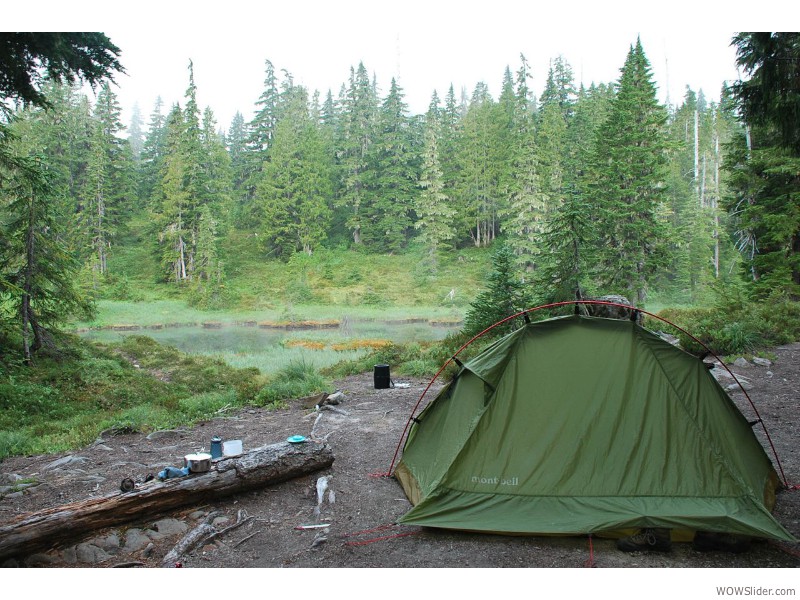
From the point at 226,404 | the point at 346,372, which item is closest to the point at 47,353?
the point at 226,404

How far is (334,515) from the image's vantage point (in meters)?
4.45

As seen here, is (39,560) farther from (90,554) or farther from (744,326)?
(744,326)

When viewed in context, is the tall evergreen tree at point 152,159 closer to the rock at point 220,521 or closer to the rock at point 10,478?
the rock at point 10,478

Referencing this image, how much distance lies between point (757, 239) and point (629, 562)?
14560 mm

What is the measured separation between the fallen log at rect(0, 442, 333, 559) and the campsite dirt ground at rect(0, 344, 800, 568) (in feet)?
0.27

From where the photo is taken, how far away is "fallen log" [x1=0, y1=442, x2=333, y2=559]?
11.6 feet

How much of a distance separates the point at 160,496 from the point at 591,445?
3.68 meters

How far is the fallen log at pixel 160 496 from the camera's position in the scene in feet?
11.6

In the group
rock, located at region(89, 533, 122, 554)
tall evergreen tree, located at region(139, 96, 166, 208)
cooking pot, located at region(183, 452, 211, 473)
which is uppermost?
tall evergreen tree, located at region(139, 96, 166, 208)

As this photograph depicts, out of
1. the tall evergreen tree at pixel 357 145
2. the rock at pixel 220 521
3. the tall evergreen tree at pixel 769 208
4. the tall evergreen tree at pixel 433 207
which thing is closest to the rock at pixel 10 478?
the rock at pixel 220 521

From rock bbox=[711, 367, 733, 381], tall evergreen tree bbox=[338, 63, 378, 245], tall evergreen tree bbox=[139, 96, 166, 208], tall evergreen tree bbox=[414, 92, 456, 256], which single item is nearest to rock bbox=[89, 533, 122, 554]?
rock bbox=[711, 367, 733, 381]

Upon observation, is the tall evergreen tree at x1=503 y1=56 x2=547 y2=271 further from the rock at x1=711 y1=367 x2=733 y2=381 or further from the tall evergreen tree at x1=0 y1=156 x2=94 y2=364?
the tall evergreen tree at x1=0 y1=156 x2=94 y2=364

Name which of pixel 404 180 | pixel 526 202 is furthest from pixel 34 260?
pixel 404 180

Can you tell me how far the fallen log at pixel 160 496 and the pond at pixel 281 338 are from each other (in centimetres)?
929
